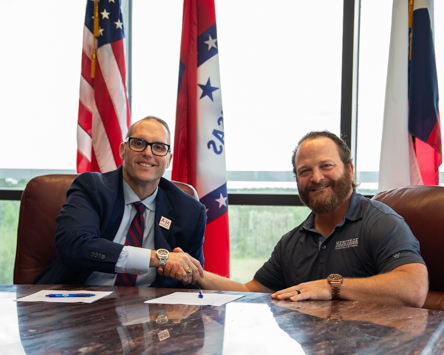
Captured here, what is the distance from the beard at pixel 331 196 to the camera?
203 cm

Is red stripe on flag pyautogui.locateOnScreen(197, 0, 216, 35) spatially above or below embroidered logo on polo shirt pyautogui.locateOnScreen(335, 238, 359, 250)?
above

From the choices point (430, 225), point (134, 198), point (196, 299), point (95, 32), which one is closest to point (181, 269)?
point (196, 299)

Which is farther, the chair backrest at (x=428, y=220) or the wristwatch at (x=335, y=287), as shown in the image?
the chair backrest at (x=428, y=220)

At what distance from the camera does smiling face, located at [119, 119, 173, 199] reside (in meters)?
2.36

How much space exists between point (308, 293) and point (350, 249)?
44 centimetres

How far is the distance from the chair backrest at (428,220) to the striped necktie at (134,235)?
1227mm

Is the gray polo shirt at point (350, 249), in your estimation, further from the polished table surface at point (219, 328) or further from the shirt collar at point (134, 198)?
the shirt collar at point (134, 198)

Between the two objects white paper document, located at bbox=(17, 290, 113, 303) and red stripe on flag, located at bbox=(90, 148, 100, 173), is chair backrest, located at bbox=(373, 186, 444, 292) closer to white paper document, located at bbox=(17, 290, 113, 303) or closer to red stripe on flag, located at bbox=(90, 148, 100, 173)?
white paper document, located at bbox=(17, 290, 113, 303)

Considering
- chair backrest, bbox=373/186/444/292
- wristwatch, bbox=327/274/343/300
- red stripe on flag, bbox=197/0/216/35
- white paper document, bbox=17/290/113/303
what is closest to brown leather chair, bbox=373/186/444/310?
chair backrest, bbox=373/186/444/292

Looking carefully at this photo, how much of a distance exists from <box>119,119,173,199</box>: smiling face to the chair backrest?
3.92 feet

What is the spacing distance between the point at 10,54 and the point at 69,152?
104 centimetres

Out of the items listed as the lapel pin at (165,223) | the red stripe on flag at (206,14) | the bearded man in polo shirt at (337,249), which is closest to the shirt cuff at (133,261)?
the bearded man in polo shirt at (337,249)

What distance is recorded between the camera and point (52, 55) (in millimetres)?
3963

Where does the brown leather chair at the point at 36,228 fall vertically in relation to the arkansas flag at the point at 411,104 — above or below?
below
